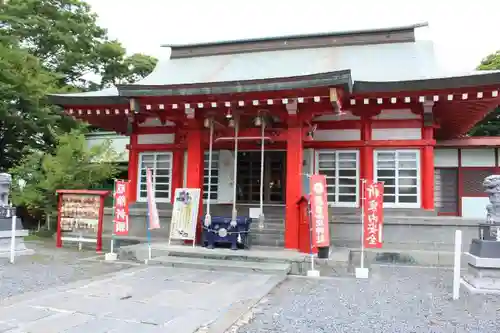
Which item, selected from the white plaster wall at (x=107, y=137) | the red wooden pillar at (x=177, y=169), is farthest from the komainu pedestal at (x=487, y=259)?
the white plaster wall at (x=107, y=137)

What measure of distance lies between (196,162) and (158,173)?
8.52ft

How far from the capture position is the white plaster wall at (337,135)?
10.2 metres

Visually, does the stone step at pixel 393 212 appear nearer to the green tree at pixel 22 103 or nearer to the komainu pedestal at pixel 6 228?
the komainu pedestal at pixel 6 228

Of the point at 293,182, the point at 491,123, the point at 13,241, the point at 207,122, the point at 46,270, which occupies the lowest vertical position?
the point at 46,270

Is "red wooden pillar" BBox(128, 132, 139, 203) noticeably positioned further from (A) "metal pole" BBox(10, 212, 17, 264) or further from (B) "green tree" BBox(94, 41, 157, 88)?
(B) "green tree" BBox(94, 41, 157, 88)

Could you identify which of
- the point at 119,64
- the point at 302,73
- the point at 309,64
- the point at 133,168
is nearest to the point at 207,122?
the point at 302,73

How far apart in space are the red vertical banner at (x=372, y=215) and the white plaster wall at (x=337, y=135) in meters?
2.70

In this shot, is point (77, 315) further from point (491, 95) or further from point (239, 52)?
point (239, 52)

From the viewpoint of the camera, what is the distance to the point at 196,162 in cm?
967

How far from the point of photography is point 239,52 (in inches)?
528

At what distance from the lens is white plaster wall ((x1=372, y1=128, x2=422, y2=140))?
9.84m

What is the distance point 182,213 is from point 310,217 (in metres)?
3.04

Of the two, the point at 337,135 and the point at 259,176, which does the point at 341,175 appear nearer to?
the point at 337,135

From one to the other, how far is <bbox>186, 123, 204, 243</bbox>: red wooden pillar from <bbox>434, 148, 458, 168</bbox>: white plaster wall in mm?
8816
